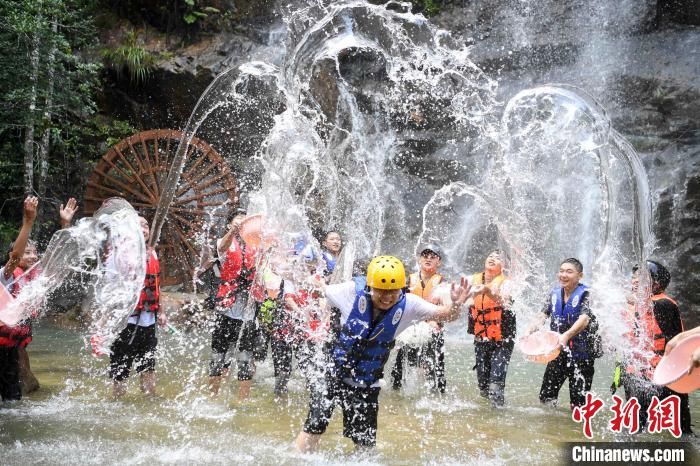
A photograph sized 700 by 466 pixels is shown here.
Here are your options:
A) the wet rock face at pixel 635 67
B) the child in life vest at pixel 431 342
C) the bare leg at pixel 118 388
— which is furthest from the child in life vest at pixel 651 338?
the wet rock face at pixel 635 67

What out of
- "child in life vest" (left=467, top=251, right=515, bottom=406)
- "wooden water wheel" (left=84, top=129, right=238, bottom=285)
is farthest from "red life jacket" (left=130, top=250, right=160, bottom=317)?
"wooden water wheel" (left=84, top=129, right=238, bottom=285)

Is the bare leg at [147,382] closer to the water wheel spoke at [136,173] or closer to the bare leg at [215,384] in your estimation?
the bare leg at [215,384]

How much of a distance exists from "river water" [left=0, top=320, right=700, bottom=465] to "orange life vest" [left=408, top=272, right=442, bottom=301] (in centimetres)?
98

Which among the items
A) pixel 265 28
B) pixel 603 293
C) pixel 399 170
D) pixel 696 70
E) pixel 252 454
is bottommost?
pixel 252 454

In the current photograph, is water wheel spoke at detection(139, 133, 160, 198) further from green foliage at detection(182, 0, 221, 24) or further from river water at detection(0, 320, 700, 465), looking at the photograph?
river water at detection(0, 320, 700, 465)

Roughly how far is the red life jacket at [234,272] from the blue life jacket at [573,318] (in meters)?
2.84

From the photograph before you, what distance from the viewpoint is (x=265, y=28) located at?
1655cm

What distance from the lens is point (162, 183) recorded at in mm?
15227

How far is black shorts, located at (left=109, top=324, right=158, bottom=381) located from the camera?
588 cm

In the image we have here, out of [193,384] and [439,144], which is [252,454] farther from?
[439,144]

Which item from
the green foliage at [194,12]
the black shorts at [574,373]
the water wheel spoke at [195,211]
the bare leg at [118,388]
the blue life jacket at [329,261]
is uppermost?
the green foliage at [194,12]

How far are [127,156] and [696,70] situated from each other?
12554mm

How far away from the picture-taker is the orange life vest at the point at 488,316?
254 inches

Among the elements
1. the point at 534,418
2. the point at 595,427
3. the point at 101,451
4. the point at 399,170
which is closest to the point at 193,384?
the point at 101,451
